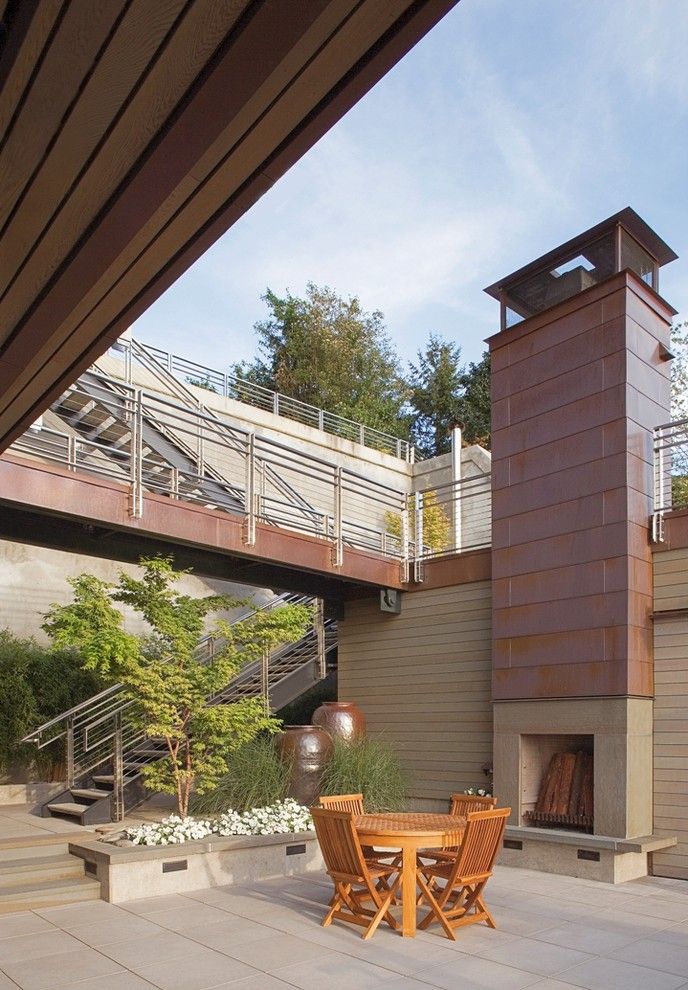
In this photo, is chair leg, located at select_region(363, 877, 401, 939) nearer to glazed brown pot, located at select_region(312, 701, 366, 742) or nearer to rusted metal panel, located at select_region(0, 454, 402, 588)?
glazed brown pot, located at select_region(312, 701, 366, 742)

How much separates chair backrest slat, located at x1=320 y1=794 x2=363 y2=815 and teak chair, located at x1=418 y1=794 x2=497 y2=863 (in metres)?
0.71

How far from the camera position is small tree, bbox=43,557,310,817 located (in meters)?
7.95

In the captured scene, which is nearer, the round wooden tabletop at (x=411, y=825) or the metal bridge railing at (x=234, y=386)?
the round wooden tabletop at (x=411, y=825)

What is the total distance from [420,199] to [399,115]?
2.99m

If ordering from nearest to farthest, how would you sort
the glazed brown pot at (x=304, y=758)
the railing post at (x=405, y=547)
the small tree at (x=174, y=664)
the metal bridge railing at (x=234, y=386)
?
the small tree at (x=174, y=664) < the glazed brown pot at (x=304, y=758) < the railing post at (x=405, y=547) < the metal bridge railing at (x=234, y=386)

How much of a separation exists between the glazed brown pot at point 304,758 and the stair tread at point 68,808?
230 cm

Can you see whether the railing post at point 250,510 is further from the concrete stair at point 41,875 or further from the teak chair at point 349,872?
the teak chair at point 349,872

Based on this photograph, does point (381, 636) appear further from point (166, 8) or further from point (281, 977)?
point (166, 8)

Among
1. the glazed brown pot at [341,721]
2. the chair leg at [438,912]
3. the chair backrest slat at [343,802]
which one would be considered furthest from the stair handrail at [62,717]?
the chair leg at [438,912]

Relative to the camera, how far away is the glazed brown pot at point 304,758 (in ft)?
30.2

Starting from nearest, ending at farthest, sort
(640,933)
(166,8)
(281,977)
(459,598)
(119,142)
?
1. (166,8)
2. (119,142)
3. (281,977)
4. (640,933)
5. (459,598)

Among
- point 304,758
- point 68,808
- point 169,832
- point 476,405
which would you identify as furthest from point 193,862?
point 476,405

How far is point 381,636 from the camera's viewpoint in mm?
11766

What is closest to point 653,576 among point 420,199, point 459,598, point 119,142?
point 459,598
